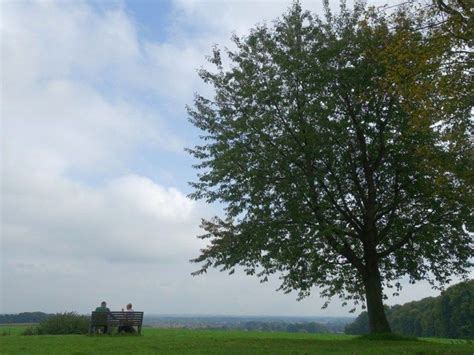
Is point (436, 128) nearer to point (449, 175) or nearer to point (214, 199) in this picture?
point (449, 175)

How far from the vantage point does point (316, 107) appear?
2098 centimetres

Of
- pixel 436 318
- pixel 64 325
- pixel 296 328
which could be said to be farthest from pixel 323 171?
pixel 436 318

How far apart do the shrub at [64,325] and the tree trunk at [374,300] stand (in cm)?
1359

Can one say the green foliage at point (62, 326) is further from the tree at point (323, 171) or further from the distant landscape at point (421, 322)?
the distant landscape at point (421, 322)

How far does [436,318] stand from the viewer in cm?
7381

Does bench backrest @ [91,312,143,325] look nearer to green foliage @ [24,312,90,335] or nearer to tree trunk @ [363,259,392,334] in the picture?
green foliage @ [24,312,90,335]

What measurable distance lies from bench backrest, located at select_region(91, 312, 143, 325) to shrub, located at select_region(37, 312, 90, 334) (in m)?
3.18

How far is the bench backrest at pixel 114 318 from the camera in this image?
23312 millimetres

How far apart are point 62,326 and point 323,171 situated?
49.0 feet

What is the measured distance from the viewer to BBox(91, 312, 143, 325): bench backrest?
23.3 metres

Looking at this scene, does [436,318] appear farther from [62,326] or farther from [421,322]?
[62,326]

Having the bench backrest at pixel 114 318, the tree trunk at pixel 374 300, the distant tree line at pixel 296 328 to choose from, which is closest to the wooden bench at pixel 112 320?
the bench backrest at pixel 114 318

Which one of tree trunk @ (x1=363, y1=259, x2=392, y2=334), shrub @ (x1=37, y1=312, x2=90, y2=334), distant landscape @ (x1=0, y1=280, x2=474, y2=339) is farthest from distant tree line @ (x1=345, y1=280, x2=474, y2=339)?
shrub @ (x1=37, y1=312, x2=90, y2=334)

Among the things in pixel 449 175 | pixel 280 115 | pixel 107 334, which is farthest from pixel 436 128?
pixel 107 334
